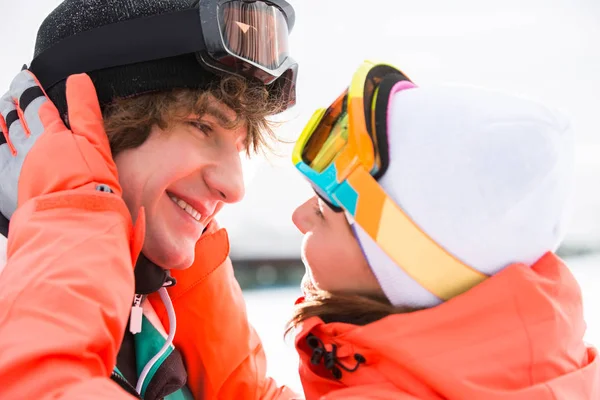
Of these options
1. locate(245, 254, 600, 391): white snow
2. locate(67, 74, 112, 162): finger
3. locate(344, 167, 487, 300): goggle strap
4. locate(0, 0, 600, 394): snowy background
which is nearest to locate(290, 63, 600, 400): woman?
locate(344, 167, 487, 300): goggle strap

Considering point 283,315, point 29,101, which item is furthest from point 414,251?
point 283,315

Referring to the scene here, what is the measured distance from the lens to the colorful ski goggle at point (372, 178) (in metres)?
0.92

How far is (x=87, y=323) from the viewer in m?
0.81

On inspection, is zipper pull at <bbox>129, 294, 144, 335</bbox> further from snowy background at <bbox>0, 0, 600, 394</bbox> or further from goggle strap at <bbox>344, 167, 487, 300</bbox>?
snowy background at <bbox>0, 0, 600, 394</bbox>

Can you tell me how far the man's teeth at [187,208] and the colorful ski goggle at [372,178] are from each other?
0.84ft

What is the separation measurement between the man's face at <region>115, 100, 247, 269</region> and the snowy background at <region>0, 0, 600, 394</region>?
1.77 m

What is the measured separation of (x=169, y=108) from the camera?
1168 mm

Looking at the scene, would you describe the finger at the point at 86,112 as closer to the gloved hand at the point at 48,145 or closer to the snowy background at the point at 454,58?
the gloved hand at the point at 48,145

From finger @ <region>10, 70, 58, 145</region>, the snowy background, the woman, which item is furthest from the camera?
the snowy background

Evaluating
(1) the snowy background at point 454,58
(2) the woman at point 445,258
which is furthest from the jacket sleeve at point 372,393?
(1) the snowy background at point 454,58

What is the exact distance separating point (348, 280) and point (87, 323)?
0.39 meters

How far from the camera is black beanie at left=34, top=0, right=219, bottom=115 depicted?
1158 mm

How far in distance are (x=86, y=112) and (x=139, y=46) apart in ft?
0.53

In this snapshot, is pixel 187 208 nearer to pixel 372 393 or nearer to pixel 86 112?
pixel 86 112
